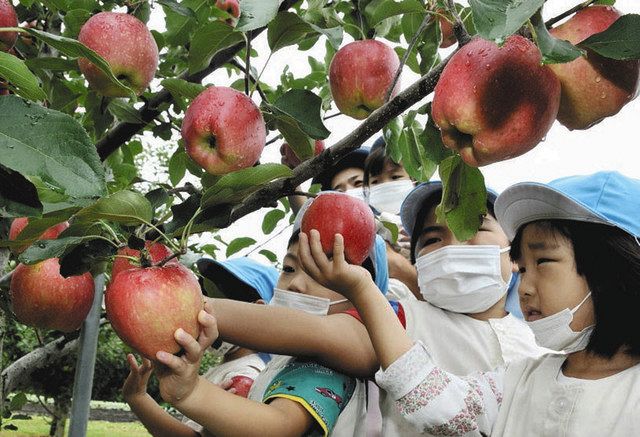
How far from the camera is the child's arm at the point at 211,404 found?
1.02 meters

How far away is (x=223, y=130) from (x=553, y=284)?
727mm

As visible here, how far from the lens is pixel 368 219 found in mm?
1436

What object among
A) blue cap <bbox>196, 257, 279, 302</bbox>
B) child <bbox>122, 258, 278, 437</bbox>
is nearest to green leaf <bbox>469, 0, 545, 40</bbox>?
child <bbox>122, 258, 278, 437</bbox>

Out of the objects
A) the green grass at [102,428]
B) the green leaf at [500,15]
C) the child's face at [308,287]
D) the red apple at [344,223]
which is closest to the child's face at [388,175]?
the child's face at [308,287]

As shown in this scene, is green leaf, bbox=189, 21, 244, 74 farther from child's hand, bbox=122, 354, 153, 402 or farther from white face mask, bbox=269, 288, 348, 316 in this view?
child's hand, bbox=122, 354, 153, 402

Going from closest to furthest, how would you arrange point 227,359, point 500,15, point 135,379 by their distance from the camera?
1. point 500,15
2. point 135,379
3. point 227,359

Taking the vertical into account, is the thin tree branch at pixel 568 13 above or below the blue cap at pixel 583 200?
above

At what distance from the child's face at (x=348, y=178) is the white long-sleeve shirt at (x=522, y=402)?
1.27 m

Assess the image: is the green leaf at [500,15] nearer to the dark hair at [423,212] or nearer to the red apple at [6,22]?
the red apple at [6,22]

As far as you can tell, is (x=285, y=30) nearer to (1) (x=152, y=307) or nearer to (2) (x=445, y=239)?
(1) (x=152, y=307)

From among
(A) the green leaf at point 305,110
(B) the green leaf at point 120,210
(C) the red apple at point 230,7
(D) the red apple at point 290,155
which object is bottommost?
(D) the red apple at point 290,155

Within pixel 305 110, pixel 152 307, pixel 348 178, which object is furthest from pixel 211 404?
pixel 348 178

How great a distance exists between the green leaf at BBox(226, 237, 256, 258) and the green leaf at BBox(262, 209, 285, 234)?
0.25 feet

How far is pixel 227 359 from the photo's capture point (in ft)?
7.02
